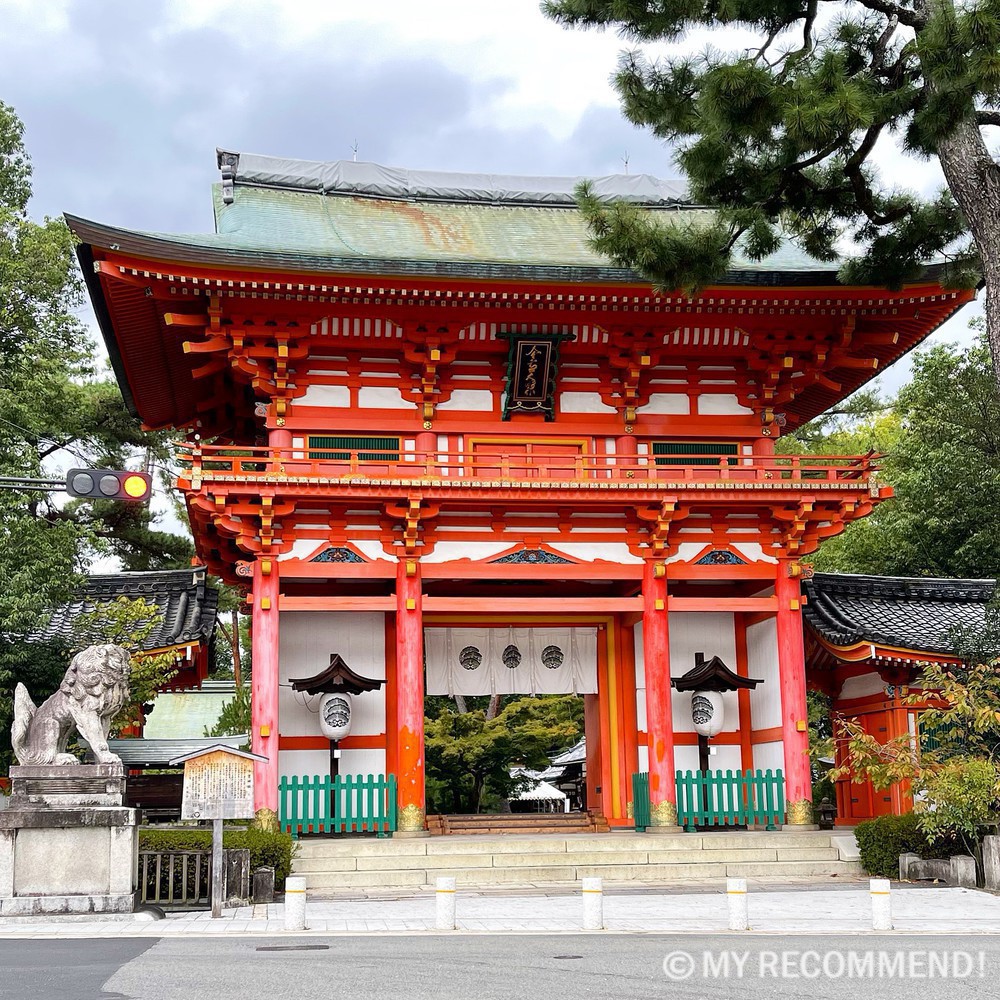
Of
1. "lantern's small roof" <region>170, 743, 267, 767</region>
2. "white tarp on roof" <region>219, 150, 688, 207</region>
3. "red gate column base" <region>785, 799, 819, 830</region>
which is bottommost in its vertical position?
"red gate column base" <region>785, 799, 819, 830</region>

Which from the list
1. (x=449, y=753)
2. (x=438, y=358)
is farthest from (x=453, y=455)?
(x=449, y=753)

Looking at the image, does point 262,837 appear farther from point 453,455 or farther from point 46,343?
point 46,343

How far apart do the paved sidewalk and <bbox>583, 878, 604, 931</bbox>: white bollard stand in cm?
16

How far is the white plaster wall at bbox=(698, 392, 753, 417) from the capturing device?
21219 millimetres

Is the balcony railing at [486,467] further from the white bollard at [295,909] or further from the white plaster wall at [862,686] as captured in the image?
the white bollard at [295,909]

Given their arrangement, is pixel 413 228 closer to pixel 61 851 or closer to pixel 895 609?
pixel 895 609

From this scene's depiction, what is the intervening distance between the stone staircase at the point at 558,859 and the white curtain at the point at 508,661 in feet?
12.6

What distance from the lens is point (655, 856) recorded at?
17500mm

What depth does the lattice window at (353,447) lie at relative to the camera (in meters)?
20.0

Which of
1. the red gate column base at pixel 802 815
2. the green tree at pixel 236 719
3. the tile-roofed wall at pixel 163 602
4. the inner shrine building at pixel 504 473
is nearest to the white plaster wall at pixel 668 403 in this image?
the inner shrine building at pixel 504 473

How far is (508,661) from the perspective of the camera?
70.7 ft

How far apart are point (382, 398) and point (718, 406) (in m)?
5.84

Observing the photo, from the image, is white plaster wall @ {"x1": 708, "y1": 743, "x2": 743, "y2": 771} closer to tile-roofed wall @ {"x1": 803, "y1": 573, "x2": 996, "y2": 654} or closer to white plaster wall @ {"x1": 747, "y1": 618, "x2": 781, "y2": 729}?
white plaster wall @ {"x1": 747, "y1": 618, "x2": 781, "y2": 729}

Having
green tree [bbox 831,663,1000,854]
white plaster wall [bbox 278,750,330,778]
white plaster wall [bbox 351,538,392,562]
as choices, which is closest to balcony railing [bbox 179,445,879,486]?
white plaster wall [bbox 351,538,392,562]
